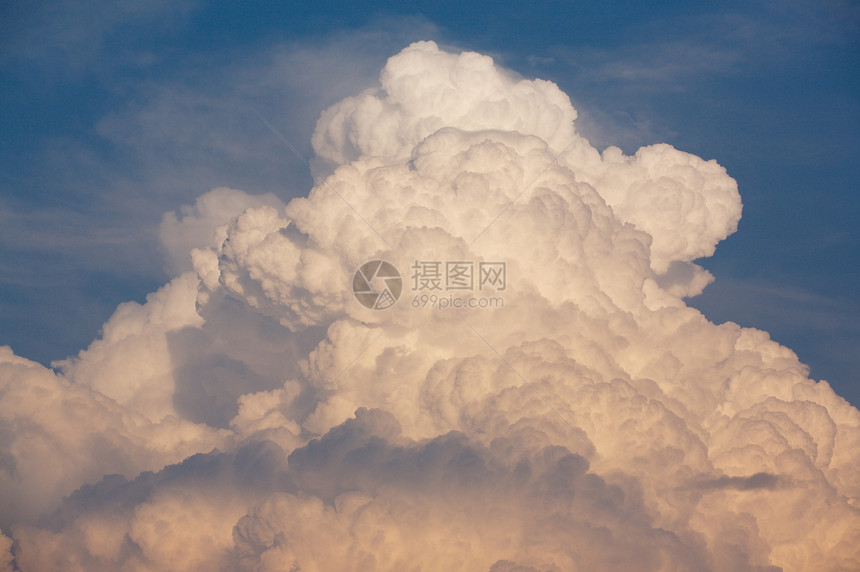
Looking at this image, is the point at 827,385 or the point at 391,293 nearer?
the point at 391,293

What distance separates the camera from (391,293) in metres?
111

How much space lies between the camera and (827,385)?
128500 mm

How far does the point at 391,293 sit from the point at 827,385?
61269mm
